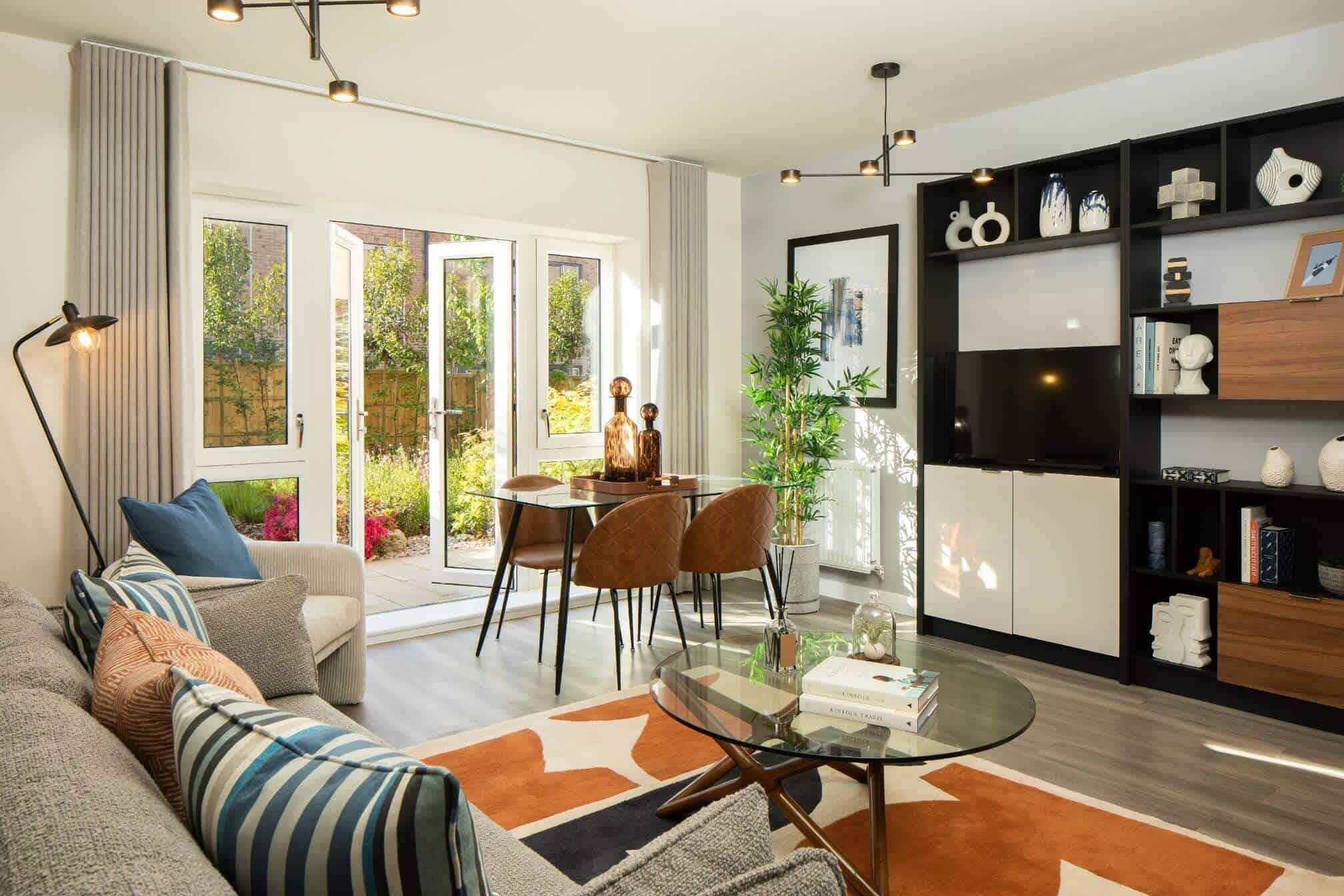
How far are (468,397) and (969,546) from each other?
9.91ft

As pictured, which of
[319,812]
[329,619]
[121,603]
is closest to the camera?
[319,812]

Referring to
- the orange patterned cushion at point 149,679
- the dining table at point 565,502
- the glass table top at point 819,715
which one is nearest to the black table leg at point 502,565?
the dining table at point 565,502

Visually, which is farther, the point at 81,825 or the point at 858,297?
the point at 858,297

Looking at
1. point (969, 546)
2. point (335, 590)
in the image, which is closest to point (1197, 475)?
point (969, 546)

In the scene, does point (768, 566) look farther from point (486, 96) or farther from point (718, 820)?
point (718, 820)

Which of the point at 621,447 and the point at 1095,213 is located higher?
the point at 1095,213

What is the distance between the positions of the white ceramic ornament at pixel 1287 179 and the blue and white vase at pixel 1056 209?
796 millimetres

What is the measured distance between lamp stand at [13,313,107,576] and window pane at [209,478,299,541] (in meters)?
0.73

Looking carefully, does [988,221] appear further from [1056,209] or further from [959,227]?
[1056,209]

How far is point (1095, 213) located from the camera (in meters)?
4.09

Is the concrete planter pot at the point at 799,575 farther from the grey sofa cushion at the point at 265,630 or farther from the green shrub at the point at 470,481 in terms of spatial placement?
the grey sofa cushion at the point at 265,630

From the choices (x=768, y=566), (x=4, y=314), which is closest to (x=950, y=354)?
(x=768, y=566)

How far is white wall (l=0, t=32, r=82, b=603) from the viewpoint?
3.65 metres

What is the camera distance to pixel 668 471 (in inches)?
226
